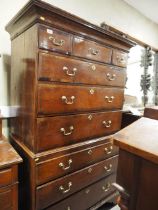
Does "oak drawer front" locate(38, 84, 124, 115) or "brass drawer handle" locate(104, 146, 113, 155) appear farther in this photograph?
"brass drawer handle" locate(104, 146, 113, 155)

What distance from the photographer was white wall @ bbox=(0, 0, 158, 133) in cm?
155

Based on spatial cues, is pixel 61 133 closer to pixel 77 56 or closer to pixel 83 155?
pixel 83 155

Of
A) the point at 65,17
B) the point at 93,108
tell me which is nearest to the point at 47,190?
the point at 93,108

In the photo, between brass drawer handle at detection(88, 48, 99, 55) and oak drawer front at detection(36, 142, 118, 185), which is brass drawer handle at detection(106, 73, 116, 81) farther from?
oak drawer front at detection(36, 142, 118, 185)

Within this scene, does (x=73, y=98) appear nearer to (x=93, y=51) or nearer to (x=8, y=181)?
(x=93, y=51)

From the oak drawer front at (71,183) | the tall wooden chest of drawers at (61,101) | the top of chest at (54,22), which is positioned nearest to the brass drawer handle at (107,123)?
the tall wooden chest of drawers at (61,101)

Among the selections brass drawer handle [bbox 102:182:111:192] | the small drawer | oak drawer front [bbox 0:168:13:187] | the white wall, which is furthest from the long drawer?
the white wall

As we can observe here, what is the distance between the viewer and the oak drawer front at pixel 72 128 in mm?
1191

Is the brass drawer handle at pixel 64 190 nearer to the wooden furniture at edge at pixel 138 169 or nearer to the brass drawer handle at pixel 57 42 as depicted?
the wooden furniture at edge at pixel 138 169

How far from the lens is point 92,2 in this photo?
2121mm

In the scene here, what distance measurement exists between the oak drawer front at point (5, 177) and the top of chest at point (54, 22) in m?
0.91

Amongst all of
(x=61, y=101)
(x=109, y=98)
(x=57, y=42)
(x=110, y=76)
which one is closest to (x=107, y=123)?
(x=109, y=98)

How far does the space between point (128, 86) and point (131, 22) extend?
97 centimetres

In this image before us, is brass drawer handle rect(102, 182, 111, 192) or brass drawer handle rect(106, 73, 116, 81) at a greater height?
brass drawer handle rect(106, 73, 116, 81)
